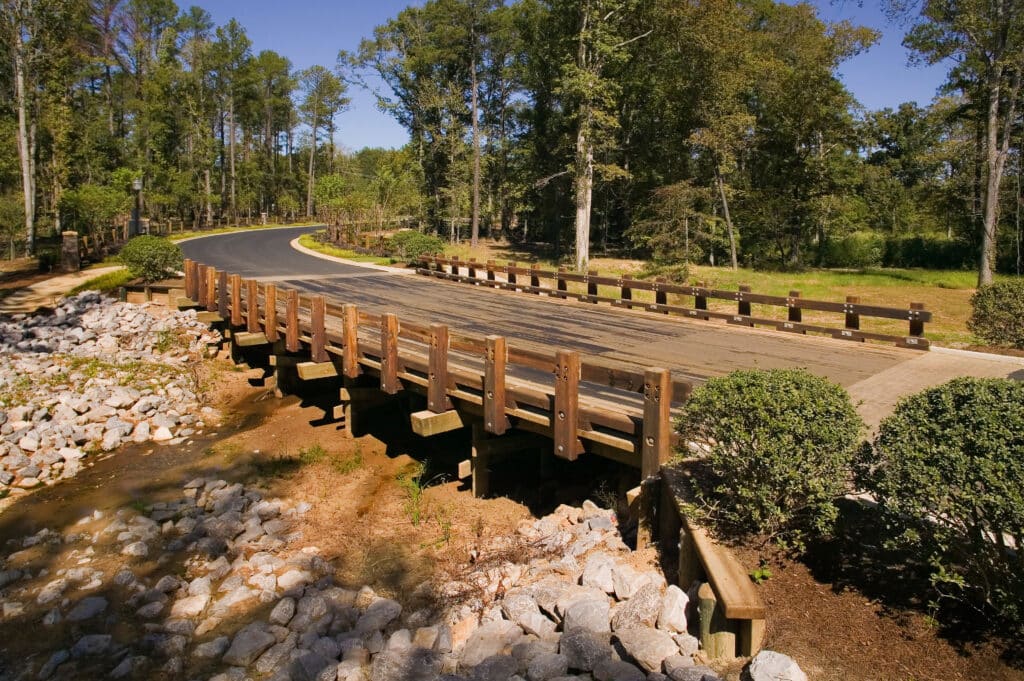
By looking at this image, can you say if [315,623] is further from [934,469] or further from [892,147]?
[892,147]

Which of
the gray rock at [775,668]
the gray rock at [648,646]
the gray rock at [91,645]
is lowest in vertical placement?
the gray rock at [91,645]

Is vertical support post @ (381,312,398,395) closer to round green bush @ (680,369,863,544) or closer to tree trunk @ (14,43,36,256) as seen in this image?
round green bush @ (680,369,863,544)

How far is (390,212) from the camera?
148ft

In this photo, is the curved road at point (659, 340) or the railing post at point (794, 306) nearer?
the curved road at point (659, 340)

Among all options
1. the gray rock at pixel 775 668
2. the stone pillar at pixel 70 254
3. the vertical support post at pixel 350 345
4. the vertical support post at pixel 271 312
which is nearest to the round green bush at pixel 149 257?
the stone pillar at pixel 70 254

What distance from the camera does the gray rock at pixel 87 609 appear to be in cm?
698

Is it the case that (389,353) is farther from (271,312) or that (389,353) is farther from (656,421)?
(271,312)

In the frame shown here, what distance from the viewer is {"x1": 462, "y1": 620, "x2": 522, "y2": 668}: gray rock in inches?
212

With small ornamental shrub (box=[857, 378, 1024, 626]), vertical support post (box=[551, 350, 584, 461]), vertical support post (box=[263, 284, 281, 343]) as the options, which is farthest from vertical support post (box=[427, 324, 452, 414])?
vertical support post (box=[263, 284, 281, 343])

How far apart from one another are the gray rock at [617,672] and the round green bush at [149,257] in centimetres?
1911

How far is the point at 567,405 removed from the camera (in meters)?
7.18

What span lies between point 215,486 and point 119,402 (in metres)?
4.64

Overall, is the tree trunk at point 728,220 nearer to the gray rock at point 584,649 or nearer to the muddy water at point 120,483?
the muddy water at point 120,483

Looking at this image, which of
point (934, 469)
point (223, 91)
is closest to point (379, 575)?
point (934, 469)
